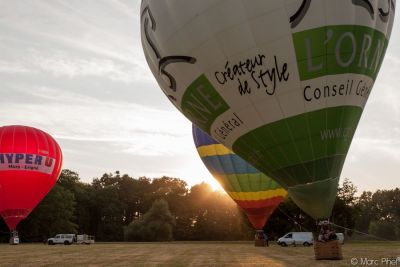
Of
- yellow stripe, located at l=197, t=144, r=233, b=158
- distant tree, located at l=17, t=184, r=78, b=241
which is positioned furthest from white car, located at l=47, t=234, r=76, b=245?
yellow stripe, located at l=197, t=144, r=233, b=158

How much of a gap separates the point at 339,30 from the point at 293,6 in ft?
4.73

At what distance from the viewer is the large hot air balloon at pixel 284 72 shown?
12570mm

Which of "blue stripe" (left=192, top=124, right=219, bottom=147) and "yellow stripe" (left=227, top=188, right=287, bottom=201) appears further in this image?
"blue stripe" (left=192, top=124, right=219, bottom=147)

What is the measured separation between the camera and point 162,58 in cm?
1505

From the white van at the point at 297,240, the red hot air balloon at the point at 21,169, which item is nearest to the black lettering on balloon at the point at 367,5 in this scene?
the white van at the point at 297,240

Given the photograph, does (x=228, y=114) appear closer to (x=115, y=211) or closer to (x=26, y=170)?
(x=26, y=170)

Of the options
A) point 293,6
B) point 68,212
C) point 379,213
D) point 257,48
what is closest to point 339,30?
point 293,6

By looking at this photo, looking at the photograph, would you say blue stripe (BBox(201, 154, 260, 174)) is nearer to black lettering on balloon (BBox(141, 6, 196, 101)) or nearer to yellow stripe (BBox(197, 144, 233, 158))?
yellow stripe (BBox(197, 144, 233, 158))

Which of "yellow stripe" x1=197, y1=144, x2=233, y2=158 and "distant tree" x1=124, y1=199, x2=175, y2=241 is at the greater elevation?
"yellow stripe" x1=197, y1=144, x2=233, y2=158

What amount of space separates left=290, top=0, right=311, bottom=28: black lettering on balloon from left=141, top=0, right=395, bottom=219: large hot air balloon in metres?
0.03

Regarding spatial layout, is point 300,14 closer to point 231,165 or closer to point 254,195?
point 231,165

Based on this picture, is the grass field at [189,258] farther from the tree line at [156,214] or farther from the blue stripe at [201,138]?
the tree line at [156,214]

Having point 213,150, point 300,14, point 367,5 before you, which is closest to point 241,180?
point 213,150

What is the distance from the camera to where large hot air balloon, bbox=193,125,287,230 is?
28031 millimetres
